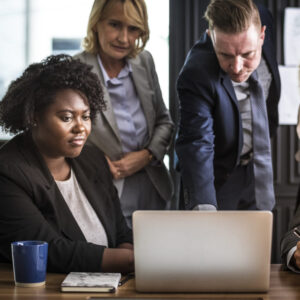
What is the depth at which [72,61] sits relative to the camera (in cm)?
231

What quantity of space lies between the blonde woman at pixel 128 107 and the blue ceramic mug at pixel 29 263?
1.16 meters

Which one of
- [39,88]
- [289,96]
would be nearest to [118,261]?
[39,88]

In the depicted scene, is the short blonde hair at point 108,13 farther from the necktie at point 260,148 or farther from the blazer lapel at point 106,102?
the necktie at point 260,148

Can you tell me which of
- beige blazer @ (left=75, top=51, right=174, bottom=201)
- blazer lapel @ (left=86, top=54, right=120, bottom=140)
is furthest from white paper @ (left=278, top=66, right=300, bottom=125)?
blazer lapel @ (left=86, top=54, right=120, bottom=140)

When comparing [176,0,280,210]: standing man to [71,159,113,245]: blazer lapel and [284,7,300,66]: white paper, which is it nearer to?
[71,159,113,245]: blazer lapel

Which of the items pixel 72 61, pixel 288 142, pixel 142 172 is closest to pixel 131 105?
pixel 142 172

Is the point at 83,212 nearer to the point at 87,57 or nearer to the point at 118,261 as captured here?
the point at 118,261

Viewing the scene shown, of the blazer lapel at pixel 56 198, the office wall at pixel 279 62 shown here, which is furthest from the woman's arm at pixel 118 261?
the office wall at pixel 279 62

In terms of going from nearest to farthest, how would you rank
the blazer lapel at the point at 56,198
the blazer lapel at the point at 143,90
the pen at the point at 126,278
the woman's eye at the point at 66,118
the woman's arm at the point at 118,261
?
the pen at the point at 126,278 → the woman's arm at the point at 118,261 → the blazer lapel at the point at 56,198 → the woman's eye at the point at 66,118 → the blazer lapel at the point at 143,90

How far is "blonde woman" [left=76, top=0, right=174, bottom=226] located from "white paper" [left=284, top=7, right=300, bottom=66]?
34.7 inches

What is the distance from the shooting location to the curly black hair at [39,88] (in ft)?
7.01

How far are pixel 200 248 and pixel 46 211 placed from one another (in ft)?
2.40

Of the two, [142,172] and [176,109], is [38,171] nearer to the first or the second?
[142,172]

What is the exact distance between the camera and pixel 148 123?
9.08 feet
